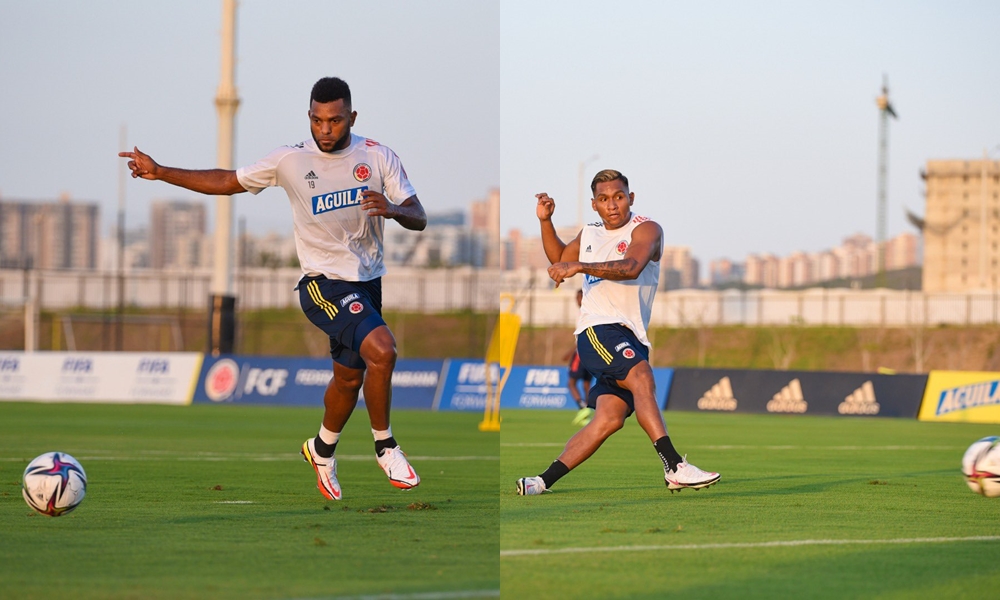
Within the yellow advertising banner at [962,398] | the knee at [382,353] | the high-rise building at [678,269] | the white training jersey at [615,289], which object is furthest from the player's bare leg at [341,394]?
the high-rise building at [678,269]

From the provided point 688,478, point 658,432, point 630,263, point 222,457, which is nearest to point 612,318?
point 630,263

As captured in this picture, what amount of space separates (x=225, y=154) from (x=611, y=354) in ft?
82.9

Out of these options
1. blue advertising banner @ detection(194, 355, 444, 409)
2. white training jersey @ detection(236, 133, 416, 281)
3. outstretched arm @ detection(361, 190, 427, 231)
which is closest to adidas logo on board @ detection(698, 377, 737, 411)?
blue advertising banner @ detection(194, 355, 444, 409)

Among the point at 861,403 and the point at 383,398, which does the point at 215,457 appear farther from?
the point at 861,403

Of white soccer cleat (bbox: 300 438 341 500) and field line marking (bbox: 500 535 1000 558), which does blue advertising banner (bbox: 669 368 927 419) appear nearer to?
white soccer cleat (bbox: 300 438 341 500)

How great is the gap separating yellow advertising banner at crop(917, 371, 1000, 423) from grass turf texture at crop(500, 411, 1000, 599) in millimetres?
11768

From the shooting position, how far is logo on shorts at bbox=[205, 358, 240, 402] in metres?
28.9

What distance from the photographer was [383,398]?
26.2 feet

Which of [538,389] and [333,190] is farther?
[538,389]

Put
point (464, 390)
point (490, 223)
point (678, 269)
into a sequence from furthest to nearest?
point (490, 223) < point (678, 269) < point (464, 390)

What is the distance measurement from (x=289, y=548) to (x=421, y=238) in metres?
68.7

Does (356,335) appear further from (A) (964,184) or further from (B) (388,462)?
(A) (964,184)

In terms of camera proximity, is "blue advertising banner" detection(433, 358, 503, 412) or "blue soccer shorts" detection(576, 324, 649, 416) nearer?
"blue soccer shorts" detection(576, 324, 649, 416)

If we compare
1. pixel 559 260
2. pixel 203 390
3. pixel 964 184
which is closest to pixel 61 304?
pixel 203 390
